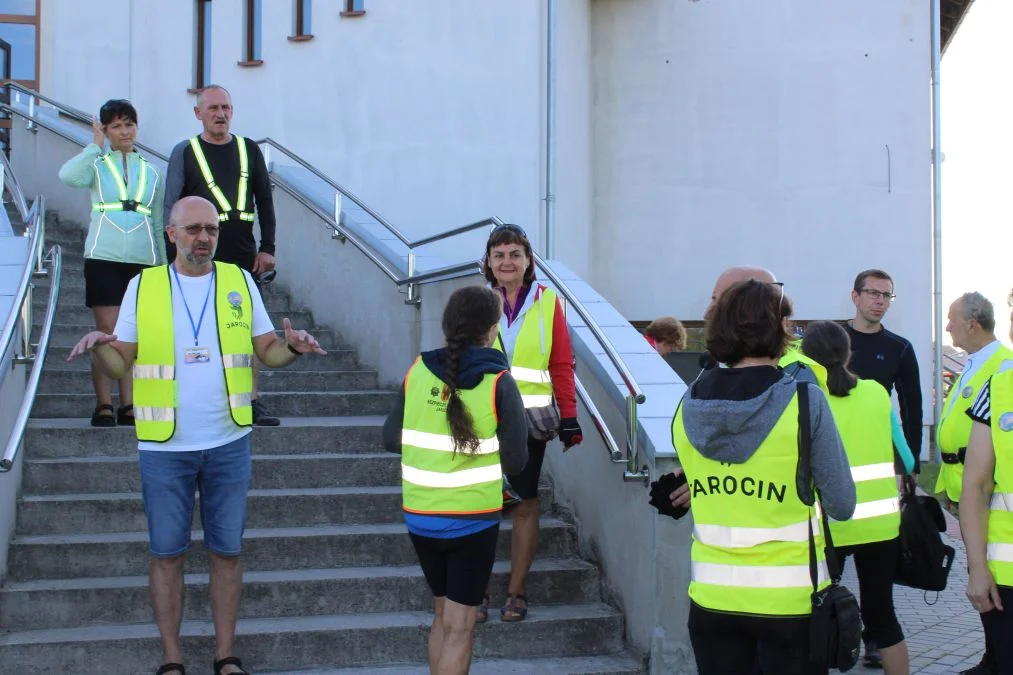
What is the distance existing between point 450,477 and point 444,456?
0.27ft

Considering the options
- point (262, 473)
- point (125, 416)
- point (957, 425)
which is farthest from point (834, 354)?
point (125, 416)

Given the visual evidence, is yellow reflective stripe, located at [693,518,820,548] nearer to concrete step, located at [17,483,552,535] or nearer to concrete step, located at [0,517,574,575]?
concrete step, located at [0,517,574,575]

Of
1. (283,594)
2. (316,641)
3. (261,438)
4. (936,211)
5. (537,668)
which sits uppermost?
(936,211)

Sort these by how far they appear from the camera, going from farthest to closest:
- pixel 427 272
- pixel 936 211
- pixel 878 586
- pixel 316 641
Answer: pixel 936 211, pixel 427 272, pixel 316 641, pixel 878 586

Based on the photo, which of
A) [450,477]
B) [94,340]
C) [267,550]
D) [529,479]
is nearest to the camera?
[450,477]

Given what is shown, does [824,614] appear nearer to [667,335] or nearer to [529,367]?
[529,367]

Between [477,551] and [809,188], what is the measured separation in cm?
1137

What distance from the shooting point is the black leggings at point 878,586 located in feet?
16.6

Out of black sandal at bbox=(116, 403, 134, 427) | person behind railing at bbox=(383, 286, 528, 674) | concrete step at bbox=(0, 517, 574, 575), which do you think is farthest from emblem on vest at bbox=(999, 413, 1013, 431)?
black sandal at bbox=(116, 403, 134, 427)

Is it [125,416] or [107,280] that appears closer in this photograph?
[125,416]

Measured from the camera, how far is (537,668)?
17.8 feet

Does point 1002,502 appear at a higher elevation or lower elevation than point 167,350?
lower

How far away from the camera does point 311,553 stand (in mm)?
5996

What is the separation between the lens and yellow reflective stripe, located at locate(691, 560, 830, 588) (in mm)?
3242
